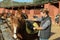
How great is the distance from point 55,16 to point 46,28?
14439 mm

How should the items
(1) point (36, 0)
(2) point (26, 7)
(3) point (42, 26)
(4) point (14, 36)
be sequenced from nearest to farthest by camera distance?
(3) point (42, 26) → (4) point (14, 36) → (2) point (26, 7) → (1) point (36, 0)

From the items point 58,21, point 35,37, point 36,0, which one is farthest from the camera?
point 36,0

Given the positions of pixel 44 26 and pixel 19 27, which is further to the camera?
pixel 19 27

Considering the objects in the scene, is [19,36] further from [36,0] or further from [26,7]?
[36,0]

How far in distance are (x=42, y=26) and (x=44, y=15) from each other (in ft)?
1.00

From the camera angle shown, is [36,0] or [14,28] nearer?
[14,28]

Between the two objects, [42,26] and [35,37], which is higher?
[42,26]

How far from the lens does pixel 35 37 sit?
23.7 feet

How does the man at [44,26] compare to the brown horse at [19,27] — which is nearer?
the man at [44,26]

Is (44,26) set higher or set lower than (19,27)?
higher

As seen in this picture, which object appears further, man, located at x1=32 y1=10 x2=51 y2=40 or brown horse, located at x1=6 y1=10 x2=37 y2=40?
brown horse, located at x1=6 y1=10 x2=37 y2=40

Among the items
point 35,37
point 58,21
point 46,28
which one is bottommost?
point 58,21

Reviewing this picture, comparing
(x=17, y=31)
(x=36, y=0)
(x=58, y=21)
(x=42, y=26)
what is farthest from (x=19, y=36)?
(x=36, y=0)

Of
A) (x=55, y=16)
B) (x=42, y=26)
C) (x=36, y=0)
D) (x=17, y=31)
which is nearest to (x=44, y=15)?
(x=42, y=26)
